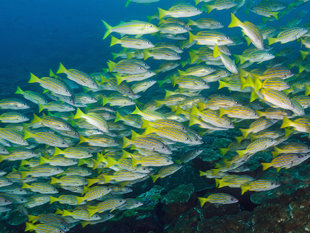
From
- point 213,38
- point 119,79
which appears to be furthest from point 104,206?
point 213,38

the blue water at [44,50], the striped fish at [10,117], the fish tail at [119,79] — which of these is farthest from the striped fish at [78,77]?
the blue water at [44,50]

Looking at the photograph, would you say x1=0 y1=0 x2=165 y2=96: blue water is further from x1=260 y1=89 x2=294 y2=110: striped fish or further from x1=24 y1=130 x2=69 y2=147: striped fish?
x1=260 y1=89 x2=294 y2=110: striped fish

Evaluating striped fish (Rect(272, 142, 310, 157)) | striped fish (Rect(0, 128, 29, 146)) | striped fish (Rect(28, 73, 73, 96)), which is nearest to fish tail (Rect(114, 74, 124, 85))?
striped fish (Rect(28, 73, 73, 96))

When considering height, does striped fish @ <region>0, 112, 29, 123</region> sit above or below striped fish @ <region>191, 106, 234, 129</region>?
above

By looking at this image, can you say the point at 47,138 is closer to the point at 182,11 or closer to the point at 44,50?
the point at 182,11

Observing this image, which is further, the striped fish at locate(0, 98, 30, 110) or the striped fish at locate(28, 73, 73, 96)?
the striped fish at locate(0, 98, 30, 110)

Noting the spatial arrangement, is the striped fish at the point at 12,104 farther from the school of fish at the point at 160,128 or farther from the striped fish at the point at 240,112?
the striped fish at the point at 240,112

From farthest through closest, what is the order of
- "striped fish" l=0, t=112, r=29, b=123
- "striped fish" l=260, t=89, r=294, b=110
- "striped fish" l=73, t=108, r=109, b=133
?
"striped fish" l=0, t=112, r=29, b=123 → "striped fish" l=73, t=108, r=109, b=133 → "striped fish" l=260, t=89, r=294, b=110

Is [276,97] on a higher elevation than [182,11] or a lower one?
lower

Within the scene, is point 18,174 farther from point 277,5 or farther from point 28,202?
point 277,5

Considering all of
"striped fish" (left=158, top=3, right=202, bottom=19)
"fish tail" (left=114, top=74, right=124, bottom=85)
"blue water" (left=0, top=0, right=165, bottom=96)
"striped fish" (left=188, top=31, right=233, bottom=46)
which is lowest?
"striped fish" (left=188, top=31, right=233, bottom=46)

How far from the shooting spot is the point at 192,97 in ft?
19.8

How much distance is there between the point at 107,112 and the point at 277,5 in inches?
252

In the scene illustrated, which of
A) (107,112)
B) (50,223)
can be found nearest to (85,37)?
(107,112)
